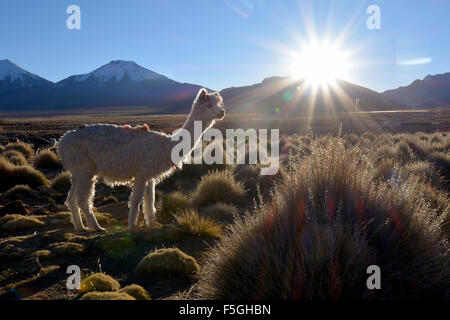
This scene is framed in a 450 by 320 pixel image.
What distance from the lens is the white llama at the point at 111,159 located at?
668 centimetres

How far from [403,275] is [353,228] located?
1.84 feet

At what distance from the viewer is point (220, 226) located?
22.0 feet

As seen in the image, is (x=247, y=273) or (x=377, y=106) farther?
(x=377, y=106)

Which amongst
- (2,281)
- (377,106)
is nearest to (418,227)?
(2,281)

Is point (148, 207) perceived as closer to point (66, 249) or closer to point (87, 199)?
point (87, 199)

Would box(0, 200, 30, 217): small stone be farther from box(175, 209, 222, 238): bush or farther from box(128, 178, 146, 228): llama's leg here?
box(175, 209, 222, 238): bush

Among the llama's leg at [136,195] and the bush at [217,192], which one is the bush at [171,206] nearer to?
the bush at [217,192]

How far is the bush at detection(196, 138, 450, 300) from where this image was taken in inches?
116

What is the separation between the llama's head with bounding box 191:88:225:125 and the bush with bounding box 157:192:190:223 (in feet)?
7.56

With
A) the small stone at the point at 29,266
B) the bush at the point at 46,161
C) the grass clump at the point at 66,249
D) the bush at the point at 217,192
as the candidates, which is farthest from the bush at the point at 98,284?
the bush at the point at 46,161

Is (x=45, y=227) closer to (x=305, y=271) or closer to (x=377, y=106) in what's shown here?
(x=305, y=271)

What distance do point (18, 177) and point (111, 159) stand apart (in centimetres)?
725

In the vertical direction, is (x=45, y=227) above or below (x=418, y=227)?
below
